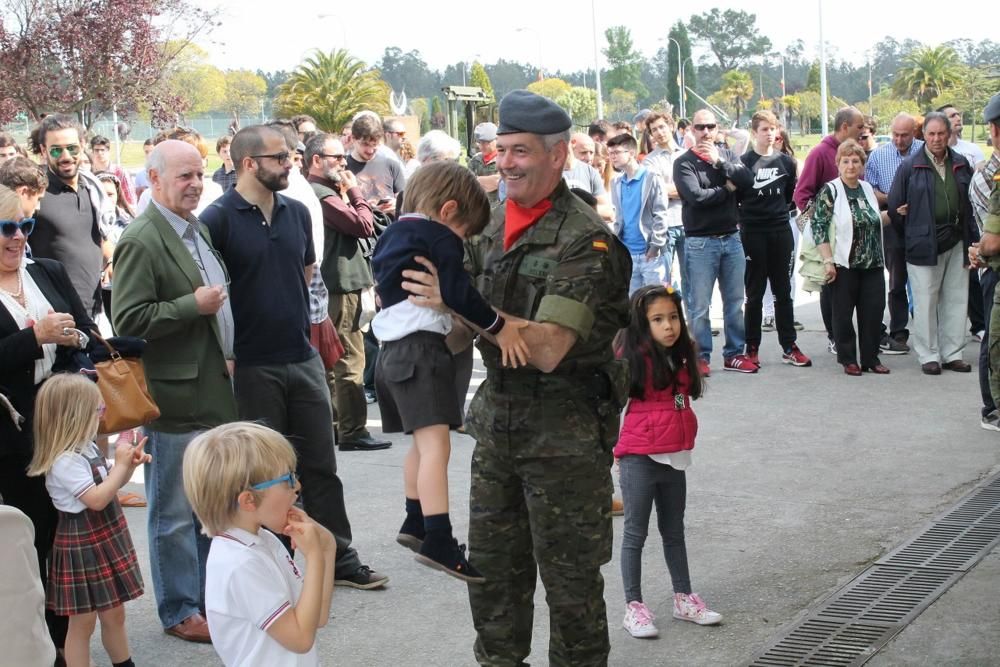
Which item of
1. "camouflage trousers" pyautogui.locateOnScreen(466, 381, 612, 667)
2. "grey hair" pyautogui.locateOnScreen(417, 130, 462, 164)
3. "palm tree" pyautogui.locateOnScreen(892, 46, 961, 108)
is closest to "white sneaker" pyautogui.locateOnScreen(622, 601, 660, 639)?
"camouflage trousers" pyautogui.locateOnScreen(466, 381, 612, 667)

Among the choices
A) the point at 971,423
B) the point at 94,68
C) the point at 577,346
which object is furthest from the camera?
the point at 94,68

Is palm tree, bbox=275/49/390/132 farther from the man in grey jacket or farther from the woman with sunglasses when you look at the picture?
the woman with sunglasses

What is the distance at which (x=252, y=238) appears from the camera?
5504mm

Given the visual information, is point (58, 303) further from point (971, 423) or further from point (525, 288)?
point (971, 423)

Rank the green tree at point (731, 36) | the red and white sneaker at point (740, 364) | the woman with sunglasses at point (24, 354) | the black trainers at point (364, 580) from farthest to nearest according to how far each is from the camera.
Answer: the green tree at point (731, 36)
the red and white sneaker at point (740, 364)
the black trainers at point (364, 580)
the woman with sunglasses at point (24, 354)

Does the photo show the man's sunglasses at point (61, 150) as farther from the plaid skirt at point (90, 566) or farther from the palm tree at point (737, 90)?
the palm tree at point (737, 90)

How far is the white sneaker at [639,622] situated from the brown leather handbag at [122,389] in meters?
2.09

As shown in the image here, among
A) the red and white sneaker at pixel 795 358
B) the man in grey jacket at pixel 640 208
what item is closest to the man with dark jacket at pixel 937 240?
the red and white sneaker at pixel 795 358

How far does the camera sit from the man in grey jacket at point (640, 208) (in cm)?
992

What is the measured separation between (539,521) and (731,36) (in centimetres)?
18892

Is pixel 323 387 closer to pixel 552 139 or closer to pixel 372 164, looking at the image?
pixel 552 139

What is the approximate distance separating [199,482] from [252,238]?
8.01 ft

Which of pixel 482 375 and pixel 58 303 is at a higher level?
pixel 58 303

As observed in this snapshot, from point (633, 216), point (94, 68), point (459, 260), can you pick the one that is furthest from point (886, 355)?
point (94, 68)
